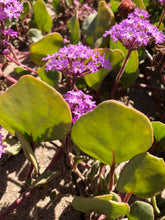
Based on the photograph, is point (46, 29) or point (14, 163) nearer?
point (14, 163)

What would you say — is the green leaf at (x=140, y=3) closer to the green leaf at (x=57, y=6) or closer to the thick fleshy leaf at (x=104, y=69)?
the thick fleshy leaf at (x=104, y=69)

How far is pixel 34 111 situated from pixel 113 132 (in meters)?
0.34

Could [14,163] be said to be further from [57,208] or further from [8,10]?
[8,10]

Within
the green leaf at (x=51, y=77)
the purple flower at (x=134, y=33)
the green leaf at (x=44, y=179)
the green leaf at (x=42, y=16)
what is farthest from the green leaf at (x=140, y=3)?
the green leaf at (x=44, y=179)

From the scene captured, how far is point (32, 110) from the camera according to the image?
1.16m

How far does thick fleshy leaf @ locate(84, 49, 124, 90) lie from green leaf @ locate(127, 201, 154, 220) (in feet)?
2.37

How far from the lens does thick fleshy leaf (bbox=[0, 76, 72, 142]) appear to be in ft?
3.54

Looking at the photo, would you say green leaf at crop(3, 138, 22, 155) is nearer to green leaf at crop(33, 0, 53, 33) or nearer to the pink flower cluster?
the pink flower cluster

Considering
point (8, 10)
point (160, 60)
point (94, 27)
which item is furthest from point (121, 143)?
point (94, 27)

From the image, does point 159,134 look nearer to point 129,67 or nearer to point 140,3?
point 129,67

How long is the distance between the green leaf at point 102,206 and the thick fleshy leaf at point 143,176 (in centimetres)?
10

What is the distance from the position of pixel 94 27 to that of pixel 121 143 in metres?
1.05

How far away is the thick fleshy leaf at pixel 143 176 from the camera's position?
106 centimetres

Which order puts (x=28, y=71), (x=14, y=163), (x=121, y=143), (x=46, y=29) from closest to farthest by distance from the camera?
1. (x=121, y=143)
2. (x=14, y=163)
3. (x=28, y=71)
4. (x=46, y=29)
